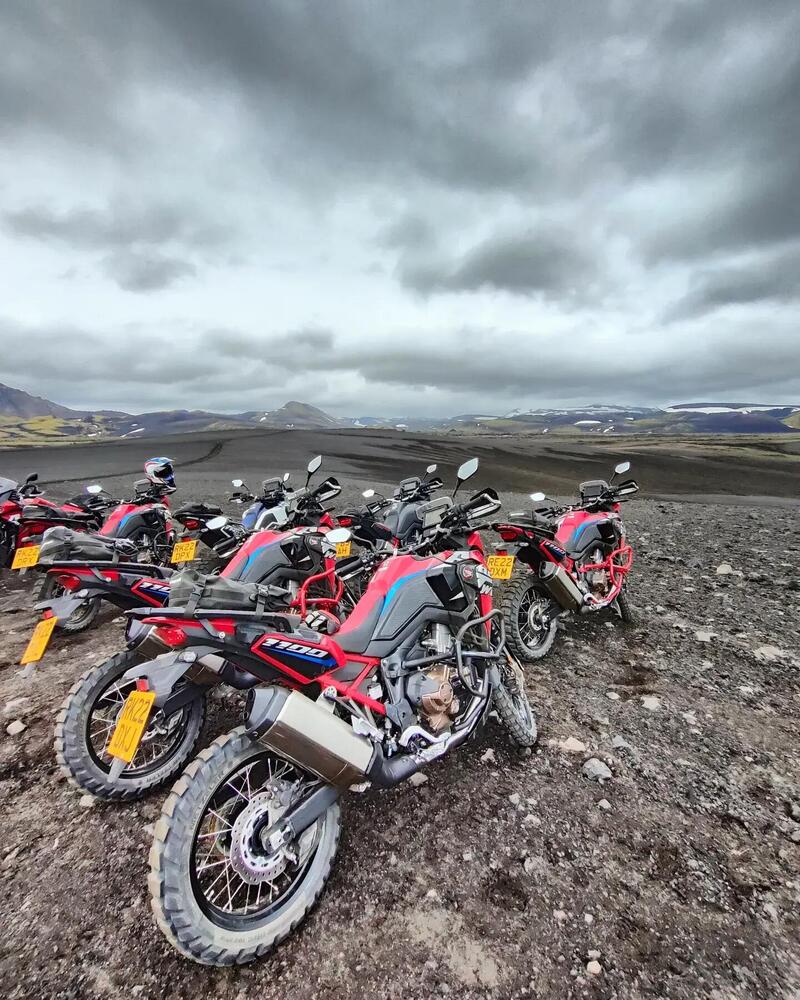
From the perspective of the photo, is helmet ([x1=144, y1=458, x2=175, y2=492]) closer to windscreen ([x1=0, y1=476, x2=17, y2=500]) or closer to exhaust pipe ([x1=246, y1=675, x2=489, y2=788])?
windscreen ([x1=0, y1=476, x2=17, y2=500])

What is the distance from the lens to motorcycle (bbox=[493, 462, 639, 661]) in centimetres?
488

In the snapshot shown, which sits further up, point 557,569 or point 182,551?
point 557,569

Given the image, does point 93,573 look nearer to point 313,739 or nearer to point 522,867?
point 313,739

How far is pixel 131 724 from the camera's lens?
90.8 inches

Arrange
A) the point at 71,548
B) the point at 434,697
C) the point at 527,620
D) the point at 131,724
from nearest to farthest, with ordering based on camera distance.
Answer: the point at 131,724
the point at 434,697
the point at 71,548
the point at 527,620

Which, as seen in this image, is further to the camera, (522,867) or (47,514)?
(47,514)

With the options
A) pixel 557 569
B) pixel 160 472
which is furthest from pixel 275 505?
pixel 557 569

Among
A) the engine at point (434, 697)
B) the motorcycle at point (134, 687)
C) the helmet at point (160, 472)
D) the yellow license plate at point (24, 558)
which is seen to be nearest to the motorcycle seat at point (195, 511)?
the helmet at point (160, 472)

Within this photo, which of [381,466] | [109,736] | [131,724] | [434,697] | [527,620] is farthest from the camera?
[381,466]

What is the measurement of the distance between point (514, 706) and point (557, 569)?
197 centimetres

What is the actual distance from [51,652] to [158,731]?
284 cm

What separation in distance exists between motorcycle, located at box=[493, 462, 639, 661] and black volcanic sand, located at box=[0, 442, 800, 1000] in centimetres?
63

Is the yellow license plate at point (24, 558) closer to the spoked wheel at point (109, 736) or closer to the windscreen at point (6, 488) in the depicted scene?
the windscreen at point (6, 488)

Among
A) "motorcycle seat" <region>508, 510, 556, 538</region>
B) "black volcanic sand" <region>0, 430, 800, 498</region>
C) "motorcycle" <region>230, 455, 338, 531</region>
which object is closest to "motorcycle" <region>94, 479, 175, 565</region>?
"motorcycle" <region>230, 455, 338, 531</region>
